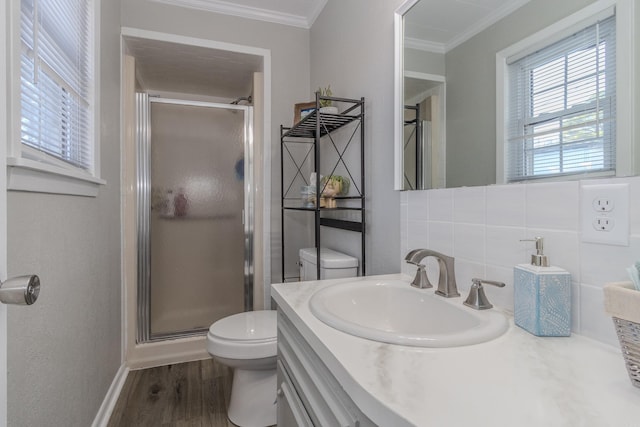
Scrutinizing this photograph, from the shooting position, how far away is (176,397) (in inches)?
74.0

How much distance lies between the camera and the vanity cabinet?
60 cm

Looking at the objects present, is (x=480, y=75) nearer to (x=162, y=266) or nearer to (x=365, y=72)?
(x=365, y=72)

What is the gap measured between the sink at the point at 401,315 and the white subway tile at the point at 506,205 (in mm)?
238

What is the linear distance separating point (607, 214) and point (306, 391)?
0.73m

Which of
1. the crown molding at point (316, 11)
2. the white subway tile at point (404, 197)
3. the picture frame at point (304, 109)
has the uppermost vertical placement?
the crown molding at point (316, 11)

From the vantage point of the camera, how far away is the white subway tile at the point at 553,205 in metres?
0.73

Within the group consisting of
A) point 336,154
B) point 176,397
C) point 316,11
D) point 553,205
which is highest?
point 316,11

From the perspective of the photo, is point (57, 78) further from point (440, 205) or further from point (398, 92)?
point (440, 205)

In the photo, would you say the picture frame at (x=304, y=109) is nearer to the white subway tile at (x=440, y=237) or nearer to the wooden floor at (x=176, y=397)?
the white subway tile at (x=440, y=237)

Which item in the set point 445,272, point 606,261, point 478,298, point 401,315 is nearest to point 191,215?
point 401,315

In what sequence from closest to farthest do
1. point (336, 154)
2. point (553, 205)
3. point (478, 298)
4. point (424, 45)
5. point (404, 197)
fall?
point (553, 205), point (478, 298), point (424, 45), point (404, 197), point (336, 154)

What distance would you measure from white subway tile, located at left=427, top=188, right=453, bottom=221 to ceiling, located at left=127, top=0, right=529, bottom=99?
0.48 m

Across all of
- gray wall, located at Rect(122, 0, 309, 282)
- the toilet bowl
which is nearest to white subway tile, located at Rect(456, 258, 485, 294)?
the toilet bowl

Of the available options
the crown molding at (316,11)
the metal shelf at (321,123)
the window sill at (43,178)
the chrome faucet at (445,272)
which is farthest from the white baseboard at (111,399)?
the crown molding at (316,11)
